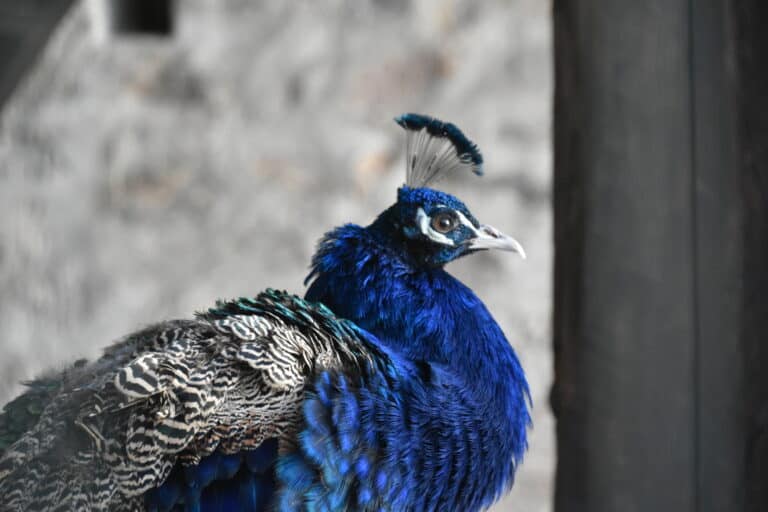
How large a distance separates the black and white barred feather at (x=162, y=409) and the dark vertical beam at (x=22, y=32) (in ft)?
1.93

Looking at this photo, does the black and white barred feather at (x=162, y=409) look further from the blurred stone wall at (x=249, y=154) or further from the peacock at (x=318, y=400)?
the blurred stone wall at (x=249, y=154)

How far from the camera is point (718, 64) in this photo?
1.21 m

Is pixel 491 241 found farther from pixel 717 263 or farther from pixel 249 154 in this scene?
pixel 249 154

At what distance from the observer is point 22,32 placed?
1.55 metres

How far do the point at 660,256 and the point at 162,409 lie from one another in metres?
→ 0.69

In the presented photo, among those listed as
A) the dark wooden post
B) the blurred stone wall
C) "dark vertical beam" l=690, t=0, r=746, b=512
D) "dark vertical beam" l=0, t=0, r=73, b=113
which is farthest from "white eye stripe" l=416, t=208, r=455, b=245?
the blurred stone wall

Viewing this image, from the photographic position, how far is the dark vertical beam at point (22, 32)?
142 centimetres

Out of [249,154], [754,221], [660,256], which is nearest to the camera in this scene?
[754,221]

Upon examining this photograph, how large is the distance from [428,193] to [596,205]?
0.23m

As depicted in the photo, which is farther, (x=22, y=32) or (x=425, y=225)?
(x=22, y=32)

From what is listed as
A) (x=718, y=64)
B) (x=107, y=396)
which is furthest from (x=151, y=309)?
(x=718, y=64)

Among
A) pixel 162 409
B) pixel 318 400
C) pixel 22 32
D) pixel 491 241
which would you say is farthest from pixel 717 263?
pixel 22 32

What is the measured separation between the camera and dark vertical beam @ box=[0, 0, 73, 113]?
4.67 ft

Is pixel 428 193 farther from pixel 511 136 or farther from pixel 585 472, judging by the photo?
pixel 511 136
